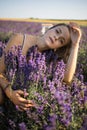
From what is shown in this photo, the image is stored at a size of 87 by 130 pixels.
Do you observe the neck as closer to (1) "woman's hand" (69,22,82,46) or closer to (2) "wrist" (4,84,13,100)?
(1) "woman's hand" (69,22,82,46)

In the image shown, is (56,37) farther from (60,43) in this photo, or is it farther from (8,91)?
(8,91)

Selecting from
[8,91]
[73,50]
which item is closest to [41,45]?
[73,50]

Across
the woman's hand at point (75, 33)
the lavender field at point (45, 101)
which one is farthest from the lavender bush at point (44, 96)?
the woman's hand at point (75, 33)

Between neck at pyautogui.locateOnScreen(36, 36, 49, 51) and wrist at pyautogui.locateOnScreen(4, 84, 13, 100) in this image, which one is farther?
neck at pyautogui.locateOnScreen(36, 36, 49, 51)

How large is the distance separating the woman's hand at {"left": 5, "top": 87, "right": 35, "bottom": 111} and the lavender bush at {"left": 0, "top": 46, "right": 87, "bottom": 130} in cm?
4

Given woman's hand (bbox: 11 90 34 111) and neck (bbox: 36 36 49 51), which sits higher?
neck (bbox: 36 36 49 51)

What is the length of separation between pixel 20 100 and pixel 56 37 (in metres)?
0.75

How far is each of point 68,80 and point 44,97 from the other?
2.19 feet

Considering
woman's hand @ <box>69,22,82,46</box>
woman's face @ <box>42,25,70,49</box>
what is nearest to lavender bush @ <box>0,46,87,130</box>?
woman's face @ <box>42,25,70,49</box>

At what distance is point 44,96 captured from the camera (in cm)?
250

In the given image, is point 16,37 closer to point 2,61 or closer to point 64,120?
point 2,61

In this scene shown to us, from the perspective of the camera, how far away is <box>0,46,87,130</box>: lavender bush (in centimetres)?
215

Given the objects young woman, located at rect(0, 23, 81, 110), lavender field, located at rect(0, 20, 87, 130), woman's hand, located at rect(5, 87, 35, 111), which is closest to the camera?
lavender field, located at rect(0, 20, 87, 130)

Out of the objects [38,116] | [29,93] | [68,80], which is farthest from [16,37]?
[38,116]
